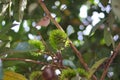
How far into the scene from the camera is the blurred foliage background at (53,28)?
4.13ft

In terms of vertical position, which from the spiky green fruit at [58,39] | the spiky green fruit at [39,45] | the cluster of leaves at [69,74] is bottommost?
the cluster of leaves at [69,74]

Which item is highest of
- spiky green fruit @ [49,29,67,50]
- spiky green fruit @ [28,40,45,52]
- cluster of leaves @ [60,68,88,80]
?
spiky green fruit @ [28,40,45,52]

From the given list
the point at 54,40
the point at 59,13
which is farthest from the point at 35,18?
the point at 54,40

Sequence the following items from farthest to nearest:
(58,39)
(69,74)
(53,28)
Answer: (53,28) < (58,39) < (69,74)

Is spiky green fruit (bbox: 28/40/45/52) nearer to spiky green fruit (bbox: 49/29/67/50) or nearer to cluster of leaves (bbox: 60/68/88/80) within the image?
spiky green fruit (bbox: 49/29/67/50)

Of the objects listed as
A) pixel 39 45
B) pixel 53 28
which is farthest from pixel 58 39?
pixel 53 28

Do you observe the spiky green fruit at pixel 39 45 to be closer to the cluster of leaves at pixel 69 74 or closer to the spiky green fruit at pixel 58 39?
the spiky green fruit at pixel 58 39

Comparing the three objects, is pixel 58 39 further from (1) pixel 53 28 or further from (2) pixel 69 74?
(1) pixel 53 28

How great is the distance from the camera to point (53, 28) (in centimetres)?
214

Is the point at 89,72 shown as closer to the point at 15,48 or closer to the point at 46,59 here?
the point at 15,48

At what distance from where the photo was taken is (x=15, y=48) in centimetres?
110

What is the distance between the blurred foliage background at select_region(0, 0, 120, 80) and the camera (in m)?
1.26

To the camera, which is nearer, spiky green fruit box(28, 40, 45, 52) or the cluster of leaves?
the cluster of leaves

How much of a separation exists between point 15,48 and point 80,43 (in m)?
1.13
